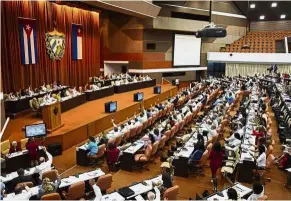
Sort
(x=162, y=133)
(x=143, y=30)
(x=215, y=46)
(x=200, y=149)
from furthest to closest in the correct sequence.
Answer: (x=215, y=46) → (x=143, y=30) → (x=162, y=133) → (x=200, y=149)

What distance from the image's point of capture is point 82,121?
12.1 m

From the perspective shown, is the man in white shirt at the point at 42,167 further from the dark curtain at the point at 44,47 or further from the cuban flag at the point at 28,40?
the cuban flag at the point at 28,40

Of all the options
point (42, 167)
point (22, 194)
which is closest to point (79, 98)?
point (42, 167)

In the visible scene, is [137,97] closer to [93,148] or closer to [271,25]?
[93,148]

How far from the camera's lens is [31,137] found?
367 inches

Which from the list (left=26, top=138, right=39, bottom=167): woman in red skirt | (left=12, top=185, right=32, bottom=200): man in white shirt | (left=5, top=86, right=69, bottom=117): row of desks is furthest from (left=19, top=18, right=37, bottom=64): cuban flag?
(left=12, top=185, right=32, bottom=200): man in white shirt

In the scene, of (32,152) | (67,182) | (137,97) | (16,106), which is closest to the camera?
(67,182)

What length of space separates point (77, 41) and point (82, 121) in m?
8.41

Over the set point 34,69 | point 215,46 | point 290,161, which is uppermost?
point 215,46

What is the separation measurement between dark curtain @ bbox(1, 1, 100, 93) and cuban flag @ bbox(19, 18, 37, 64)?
0.24m

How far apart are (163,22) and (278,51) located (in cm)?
1153

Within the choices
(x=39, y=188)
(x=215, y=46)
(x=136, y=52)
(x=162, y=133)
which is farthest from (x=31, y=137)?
(x=215, y=46)

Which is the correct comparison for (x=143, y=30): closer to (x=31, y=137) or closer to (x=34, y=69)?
(x=34, y=69)

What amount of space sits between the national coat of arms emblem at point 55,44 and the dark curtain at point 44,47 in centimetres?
25
